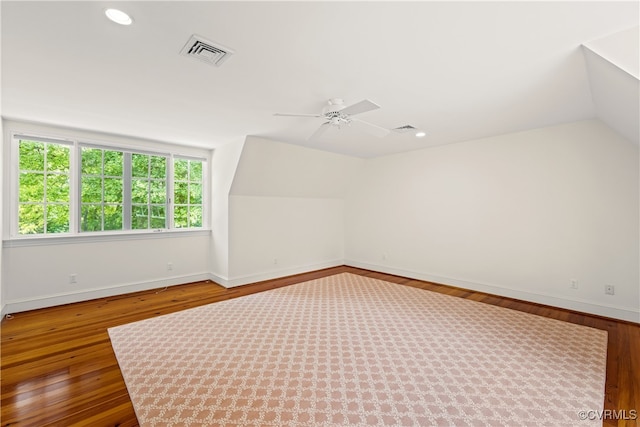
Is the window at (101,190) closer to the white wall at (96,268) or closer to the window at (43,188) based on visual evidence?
the window at (43,188)

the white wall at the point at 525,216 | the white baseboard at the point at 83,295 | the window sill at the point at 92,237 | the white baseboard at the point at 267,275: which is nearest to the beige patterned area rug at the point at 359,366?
the white wall at the point at 525,216

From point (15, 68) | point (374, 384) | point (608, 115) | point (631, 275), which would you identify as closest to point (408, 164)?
point (608, 115)

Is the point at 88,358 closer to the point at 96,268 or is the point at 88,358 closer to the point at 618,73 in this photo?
the point at 96,268

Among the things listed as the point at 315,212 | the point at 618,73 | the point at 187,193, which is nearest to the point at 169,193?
the point at 187,193

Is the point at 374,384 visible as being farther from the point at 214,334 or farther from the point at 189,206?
the point at 189,206

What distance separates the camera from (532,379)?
2115 millimetres

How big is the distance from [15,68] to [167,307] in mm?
2742

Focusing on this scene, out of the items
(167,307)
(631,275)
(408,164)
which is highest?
(408,164)

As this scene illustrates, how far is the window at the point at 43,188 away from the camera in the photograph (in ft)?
11.5

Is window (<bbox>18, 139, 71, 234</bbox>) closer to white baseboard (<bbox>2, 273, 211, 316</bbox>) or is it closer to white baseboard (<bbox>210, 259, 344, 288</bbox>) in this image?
white baseboard (<bbox>2, 273, 211, 316</bbox>)

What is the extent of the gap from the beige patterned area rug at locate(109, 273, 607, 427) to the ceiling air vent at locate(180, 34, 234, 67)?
2316 mm

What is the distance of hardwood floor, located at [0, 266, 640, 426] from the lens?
1772 millimetres

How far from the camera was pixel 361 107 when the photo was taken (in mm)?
2408

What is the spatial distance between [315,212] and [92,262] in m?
3.71
